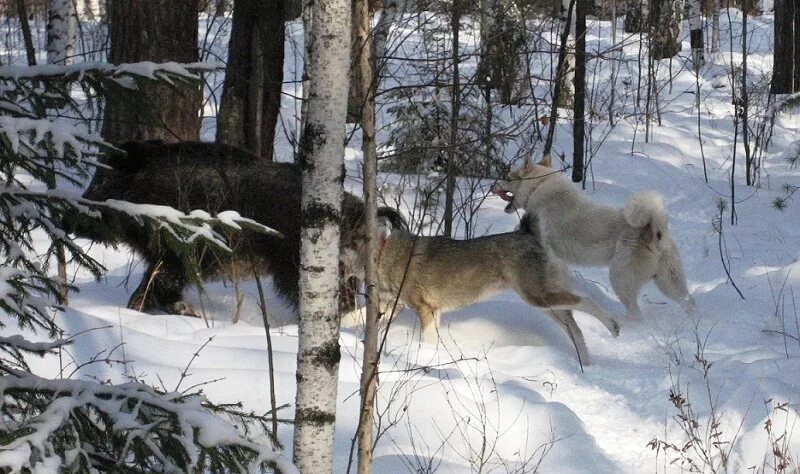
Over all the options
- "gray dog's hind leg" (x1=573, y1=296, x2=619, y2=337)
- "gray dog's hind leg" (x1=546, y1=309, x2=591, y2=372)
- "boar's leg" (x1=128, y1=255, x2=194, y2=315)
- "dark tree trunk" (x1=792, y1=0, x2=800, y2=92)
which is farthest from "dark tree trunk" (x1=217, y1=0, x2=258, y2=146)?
"dark tree trunk" (x1=792, y1=0, x2=800, y2=92)

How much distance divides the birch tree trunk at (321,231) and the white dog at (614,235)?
174 inches

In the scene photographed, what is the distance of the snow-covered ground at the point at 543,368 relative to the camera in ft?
16.0

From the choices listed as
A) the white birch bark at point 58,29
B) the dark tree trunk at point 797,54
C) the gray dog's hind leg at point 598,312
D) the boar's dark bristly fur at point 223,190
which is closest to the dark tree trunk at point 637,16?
the dark tree trunk at point 797,54

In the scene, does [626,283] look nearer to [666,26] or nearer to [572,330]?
[572,330]

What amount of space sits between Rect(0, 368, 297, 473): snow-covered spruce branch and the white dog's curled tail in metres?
5.63

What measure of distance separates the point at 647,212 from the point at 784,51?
33.9 feet

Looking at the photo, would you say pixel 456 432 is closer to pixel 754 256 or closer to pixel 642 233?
pixel 642 233

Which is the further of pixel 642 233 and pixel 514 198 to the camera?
pixel 514 198

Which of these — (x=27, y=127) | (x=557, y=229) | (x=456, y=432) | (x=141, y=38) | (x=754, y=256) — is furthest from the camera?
(x=754, y=256)

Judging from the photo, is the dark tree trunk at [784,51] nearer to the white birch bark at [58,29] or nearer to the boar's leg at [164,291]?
the white birch bark at [58,29]

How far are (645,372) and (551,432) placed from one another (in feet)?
5.95

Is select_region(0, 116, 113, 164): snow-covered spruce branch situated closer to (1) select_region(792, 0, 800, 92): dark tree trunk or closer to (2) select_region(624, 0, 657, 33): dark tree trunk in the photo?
(2) select_region(624, 0, 657, 33): dark tree trunk

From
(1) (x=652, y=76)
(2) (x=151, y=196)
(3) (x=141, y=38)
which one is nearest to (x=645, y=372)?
(2) (x=151, y=196)

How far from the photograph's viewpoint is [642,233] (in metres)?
7.89
